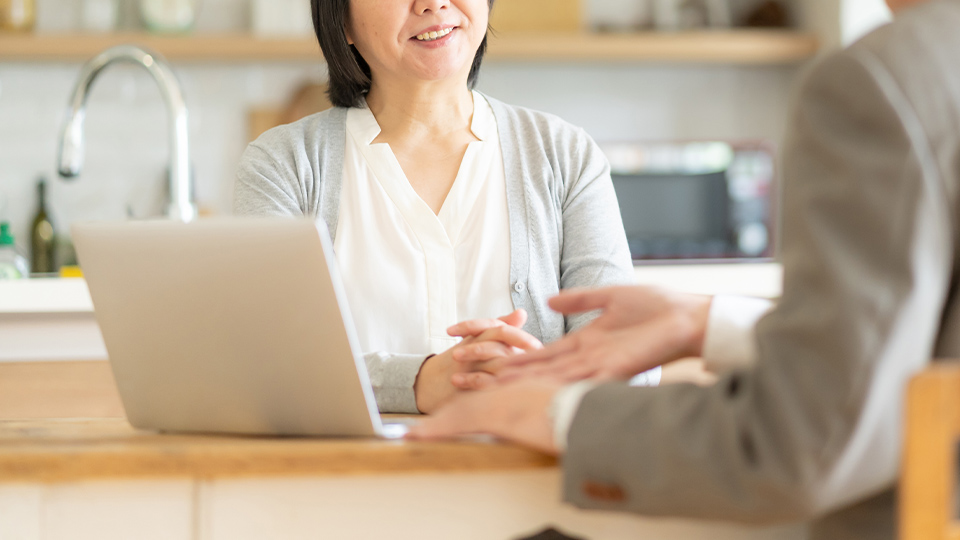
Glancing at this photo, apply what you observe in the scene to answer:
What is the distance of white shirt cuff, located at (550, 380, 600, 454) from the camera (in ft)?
2.34

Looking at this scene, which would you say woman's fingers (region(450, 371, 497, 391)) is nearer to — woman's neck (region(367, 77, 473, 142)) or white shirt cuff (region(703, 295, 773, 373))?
white shirt cuff (region(703, 295, 773, 373))

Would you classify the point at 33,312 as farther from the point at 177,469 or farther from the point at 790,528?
the point at 790,528

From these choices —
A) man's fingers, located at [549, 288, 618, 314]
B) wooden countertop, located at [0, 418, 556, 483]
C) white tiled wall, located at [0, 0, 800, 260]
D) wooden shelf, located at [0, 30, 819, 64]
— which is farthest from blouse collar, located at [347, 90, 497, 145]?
white tiled wall, located at [0, 0, 800, 260]

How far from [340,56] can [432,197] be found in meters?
0.27

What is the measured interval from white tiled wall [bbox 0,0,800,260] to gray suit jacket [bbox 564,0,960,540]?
9.42ft

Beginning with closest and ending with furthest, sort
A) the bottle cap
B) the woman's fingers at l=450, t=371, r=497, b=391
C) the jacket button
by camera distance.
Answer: the jacket button
the woman's fingers at l=450, t=371, r=497, b=391
the bottle cap

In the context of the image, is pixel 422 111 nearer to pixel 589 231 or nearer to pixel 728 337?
pixel 589 231

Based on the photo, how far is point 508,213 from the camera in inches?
54.3

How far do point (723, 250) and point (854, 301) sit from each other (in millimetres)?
2743

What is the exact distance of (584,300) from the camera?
875 mm

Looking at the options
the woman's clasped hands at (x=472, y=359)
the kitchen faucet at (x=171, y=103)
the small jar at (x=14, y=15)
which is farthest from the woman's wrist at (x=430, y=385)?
the small jar at (x=14, y=15)

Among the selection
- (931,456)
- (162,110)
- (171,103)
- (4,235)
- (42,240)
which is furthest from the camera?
(162,110)

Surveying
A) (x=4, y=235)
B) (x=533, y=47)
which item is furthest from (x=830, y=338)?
(x=533, y=47)

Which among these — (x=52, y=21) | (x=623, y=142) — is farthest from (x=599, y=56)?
(x=52, y=21)
